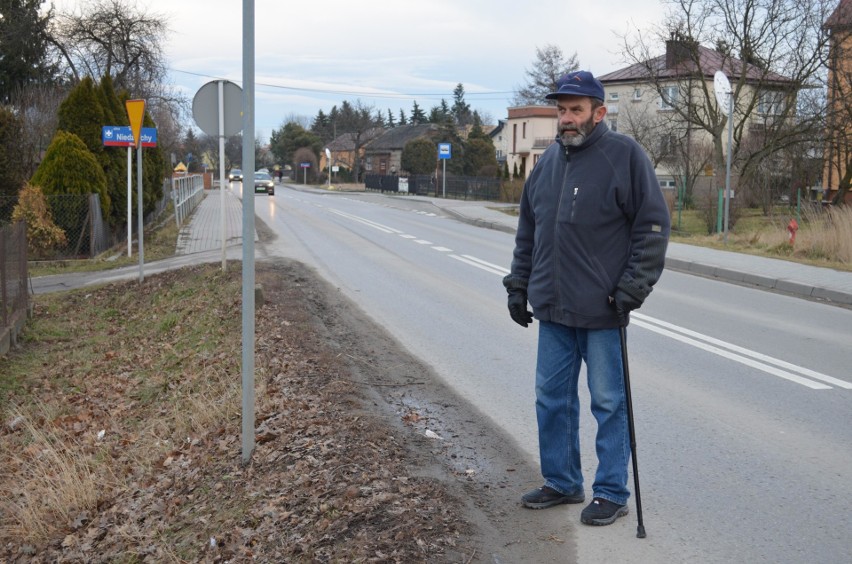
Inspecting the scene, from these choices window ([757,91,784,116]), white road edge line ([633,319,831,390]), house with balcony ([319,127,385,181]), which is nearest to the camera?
white road edge line ([633,319,831,390])

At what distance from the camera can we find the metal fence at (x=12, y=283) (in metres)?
10.8

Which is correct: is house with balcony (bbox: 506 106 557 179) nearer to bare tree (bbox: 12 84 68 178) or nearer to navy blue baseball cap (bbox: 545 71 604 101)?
bare tree (bbox: 12 84 68 178)

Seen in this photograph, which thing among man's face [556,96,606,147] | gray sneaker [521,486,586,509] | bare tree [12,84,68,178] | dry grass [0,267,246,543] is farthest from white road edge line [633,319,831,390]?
bare tree [12,84,68,178]

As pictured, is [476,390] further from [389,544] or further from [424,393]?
[389,544]

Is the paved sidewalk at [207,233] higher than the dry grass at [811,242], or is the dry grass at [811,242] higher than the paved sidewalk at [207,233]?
the dry grass at [811,242]

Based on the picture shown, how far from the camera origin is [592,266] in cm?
415

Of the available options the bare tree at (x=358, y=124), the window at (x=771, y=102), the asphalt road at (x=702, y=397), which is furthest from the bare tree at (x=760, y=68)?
the bare tree at (x=358, y=124)

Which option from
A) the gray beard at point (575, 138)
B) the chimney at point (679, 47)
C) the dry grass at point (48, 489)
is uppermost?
the chimney at point (679, 47)

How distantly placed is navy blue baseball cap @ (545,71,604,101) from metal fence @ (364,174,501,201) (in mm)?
46429

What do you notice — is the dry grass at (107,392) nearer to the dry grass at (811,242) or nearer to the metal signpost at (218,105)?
the metal signpost at (218,105)

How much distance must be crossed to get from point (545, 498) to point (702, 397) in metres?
2.91

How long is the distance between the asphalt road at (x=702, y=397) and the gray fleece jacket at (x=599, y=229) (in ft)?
3.62

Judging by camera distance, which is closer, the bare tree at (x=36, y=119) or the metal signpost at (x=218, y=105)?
the metal signpost at (x=218, y=105)

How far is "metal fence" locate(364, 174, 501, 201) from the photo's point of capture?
51656mm
